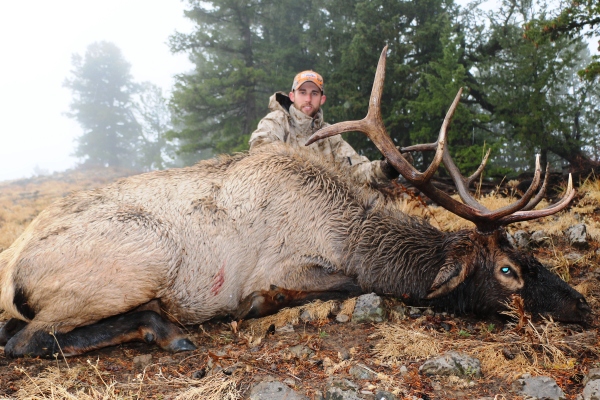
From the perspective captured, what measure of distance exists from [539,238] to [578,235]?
416mm

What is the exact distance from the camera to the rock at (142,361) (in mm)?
3229

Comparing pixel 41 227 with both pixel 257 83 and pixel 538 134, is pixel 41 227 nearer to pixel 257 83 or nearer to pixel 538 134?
pixel 538 134

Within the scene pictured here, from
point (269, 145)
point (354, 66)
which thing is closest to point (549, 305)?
point (269, 145)

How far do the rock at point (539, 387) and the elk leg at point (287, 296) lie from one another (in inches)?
65.4

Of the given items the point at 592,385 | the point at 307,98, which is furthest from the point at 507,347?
the point at 307,98

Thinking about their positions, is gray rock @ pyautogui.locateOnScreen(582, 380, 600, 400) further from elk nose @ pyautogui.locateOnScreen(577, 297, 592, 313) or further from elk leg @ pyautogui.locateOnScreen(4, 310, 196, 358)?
elk leg @ pyautogui.locateOnScreen(4, 310, 196, 358)

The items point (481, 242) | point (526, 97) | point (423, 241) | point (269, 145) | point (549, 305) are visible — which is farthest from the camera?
point (526, 97)

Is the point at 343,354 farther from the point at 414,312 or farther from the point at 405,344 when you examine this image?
the point at 414,312

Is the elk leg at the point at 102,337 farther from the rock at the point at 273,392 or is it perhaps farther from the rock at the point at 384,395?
the rock at the point at 384,395

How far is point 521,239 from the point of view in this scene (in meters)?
5.55

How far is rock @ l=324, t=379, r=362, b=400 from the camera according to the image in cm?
240

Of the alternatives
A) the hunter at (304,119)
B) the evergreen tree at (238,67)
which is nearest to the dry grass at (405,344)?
the hunter at (304,119)

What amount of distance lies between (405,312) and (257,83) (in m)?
14.7

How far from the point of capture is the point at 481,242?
373 cm
